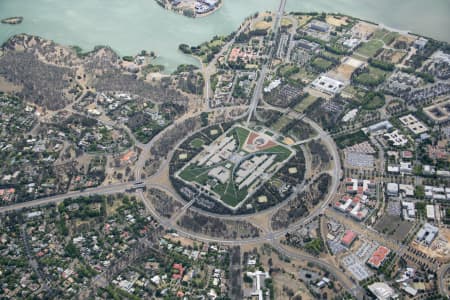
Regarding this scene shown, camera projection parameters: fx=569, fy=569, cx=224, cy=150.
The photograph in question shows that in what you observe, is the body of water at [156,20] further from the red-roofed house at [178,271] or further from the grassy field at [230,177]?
the red-roofed house at [178,271]

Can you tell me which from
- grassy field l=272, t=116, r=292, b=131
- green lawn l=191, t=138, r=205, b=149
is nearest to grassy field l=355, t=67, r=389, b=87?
grassy field l=272, t=116, r=292, b=131

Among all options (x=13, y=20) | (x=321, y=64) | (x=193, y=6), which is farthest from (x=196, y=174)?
(x=13, y=20)

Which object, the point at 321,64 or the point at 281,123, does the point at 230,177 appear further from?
the point at 321,64

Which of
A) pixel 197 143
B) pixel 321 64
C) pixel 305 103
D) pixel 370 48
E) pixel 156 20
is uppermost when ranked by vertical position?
pixel 370 48

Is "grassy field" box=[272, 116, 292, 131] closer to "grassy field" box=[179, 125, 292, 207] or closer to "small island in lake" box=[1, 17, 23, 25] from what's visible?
"grassy field" box=[179, 125, 292, 207]

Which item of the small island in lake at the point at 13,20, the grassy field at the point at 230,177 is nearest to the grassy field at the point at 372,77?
the grassy field at the point at 230,177

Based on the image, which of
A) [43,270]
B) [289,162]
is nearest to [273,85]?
[289,162]

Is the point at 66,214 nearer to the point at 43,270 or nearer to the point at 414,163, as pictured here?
the point at 43,270
